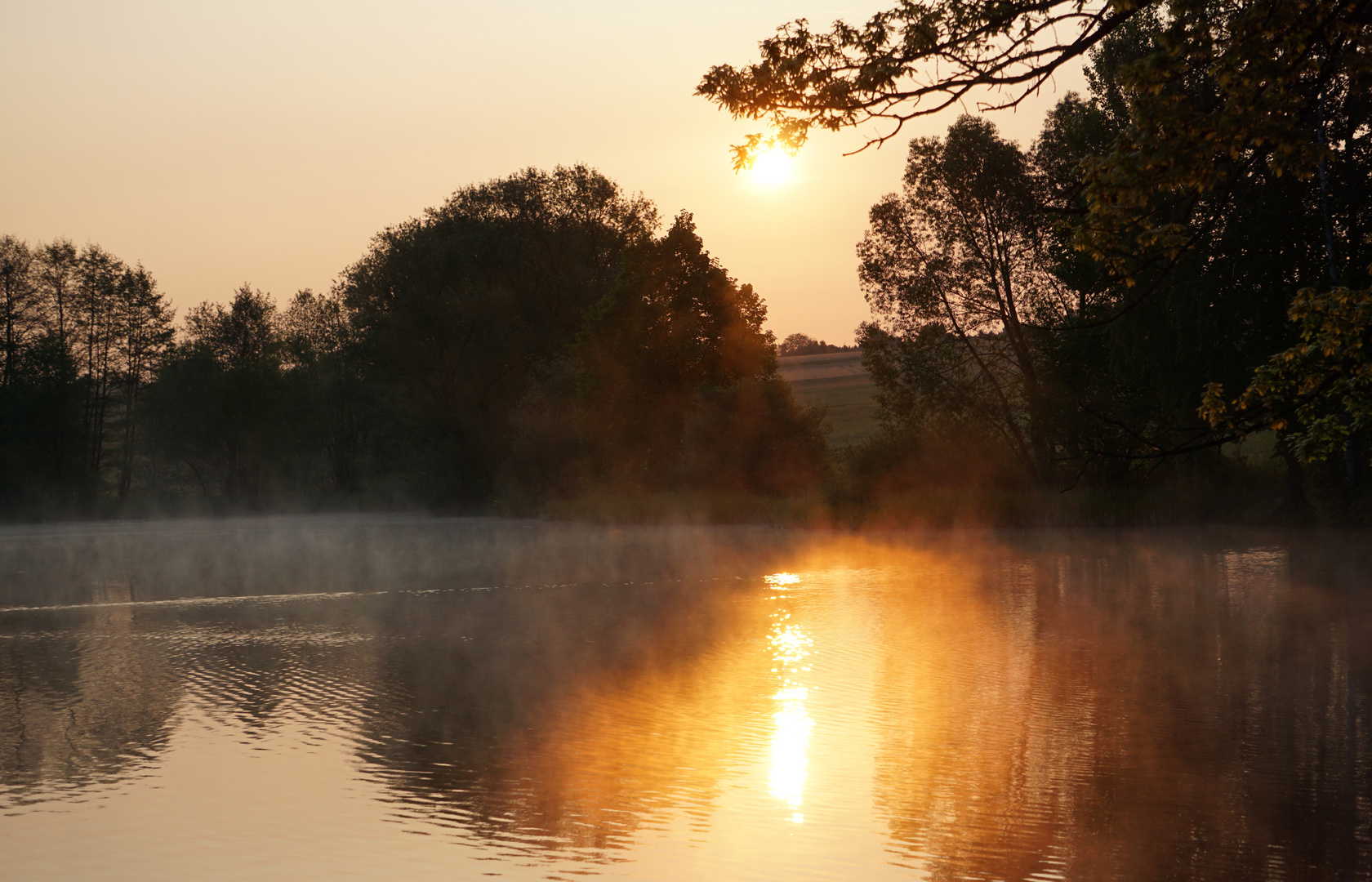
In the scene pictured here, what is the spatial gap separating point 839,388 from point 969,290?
8322 centimetres

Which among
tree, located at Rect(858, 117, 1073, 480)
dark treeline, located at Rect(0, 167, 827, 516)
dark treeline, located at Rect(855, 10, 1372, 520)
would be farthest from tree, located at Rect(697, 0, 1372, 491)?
dark treeline, located at Rect(0, 167, 827, 516)

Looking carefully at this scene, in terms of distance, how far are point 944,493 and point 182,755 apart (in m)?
29.7

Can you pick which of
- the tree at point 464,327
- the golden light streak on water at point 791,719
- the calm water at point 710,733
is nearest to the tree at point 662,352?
the tree at point 464,327

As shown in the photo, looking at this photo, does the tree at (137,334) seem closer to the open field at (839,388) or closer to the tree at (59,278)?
the tree at (59,278)

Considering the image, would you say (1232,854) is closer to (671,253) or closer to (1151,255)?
(1151,255)

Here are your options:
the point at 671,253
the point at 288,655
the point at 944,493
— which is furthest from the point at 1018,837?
the point at 671,253

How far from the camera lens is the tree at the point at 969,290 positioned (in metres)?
39.2

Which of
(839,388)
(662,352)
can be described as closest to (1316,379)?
(662,352)

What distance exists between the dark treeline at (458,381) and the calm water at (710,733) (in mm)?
Result: 30206

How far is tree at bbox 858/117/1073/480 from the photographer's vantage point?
39.2 meters

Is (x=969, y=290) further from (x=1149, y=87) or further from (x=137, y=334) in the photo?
(x=137, y=334)

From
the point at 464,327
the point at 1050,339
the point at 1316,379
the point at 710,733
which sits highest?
the point at 464,327

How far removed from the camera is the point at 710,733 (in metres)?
9.65

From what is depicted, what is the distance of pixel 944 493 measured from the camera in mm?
36406
